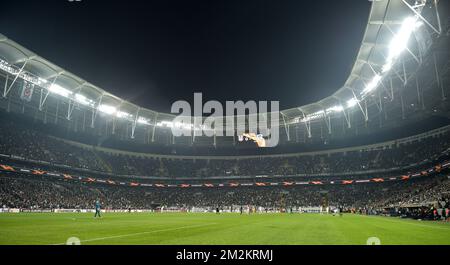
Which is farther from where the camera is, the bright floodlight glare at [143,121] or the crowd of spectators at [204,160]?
the bright floodlight glare at [143,121]

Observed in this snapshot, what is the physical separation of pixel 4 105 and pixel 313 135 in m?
67.0

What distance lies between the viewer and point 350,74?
55188mm

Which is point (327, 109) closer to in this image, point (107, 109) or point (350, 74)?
point (350, 74)

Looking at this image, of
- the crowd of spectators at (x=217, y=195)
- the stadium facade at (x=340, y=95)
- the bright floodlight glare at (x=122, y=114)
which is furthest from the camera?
the bright floodlight glare at (x=122, y=114)

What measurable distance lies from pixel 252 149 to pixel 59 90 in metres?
52.2

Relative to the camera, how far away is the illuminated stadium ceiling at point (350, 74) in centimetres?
3647

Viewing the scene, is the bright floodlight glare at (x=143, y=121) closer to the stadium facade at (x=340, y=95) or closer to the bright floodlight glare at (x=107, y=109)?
the stadium facade at (x=340, y=95)

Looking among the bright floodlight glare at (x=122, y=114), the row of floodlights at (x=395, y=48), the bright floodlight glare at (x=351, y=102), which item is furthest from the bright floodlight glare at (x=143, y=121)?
the row of floodlights at (x=395, y=48)

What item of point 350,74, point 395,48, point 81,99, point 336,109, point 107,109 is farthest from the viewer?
point 107,109

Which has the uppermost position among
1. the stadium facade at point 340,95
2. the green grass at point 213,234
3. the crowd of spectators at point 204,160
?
the stadium facade at point 340,95

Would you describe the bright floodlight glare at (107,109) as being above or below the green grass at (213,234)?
above

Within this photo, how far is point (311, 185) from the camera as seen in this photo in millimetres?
80312

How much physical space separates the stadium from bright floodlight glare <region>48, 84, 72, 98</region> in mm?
215

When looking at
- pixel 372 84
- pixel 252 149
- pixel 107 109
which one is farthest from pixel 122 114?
pixel 372 84
